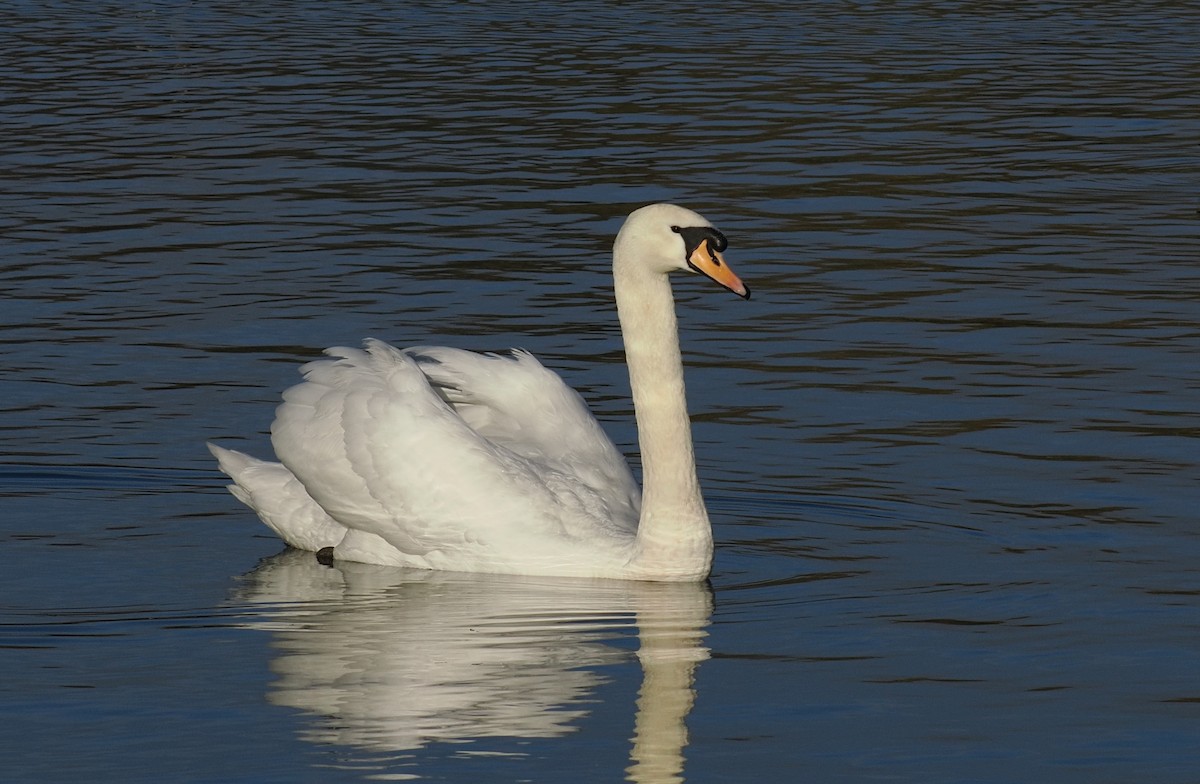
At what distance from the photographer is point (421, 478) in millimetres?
9828

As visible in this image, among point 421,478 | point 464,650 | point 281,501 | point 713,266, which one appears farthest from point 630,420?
point 464,650

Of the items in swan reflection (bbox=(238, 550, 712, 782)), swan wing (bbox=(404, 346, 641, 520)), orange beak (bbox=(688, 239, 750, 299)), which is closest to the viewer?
swan reflection (bbox=(238, 550, 712, 782))

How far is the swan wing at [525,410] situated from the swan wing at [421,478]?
19cm

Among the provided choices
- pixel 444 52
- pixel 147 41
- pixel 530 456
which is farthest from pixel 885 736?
pixel 147 41

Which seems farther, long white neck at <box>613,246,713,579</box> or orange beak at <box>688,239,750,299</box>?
long white neck at <box>613,246,713,579</box>

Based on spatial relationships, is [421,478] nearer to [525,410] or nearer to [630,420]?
[525,410]

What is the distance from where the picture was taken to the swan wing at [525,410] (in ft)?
34.0

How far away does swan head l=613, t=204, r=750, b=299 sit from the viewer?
9375 millimetres

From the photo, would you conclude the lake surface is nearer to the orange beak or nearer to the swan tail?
the swan tail

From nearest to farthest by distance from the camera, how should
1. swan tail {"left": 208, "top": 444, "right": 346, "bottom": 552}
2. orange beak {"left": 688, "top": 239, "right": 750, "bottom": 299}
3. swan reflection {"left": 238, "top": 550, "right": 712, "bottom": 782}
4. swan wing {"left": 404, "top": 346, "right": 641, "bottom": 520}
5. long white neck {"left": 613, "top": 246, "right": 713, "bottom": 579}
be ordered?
1. swan reflection {"left": 238, "top": 550, "right": 712, "bottom": 782}
2. orange beak {"left": 688, "top": 239, "right": 750, "bottom": 299}
3. long white neck {"left": 613, "top": 246, "right": 713, "bottom": 579}
4. swan wing {"left": 404, "top": 346, "right": 641, "bottom": 520}
5. swan tail {"left": 208, "top": 444, "right": 346, "bottom": 552}

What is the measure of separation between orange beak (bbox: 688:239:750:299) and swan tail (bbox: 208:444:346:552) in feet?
7.10

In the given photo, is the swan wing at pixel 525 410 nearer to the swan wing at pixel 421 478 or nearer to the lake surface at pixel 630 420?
the swan wing at pixel 421 478

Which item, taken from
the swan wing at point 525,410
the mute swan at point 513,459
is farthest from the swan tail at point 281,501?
the swan wing at point 525,410

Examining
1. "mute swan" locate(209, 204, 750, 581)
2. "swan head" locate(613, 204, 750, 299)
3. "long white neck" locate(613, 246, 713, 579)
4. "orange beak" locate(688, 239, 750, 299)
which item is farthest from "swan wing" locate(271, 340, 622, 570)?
"orange beak" locate(688, 239, 750, 299)
